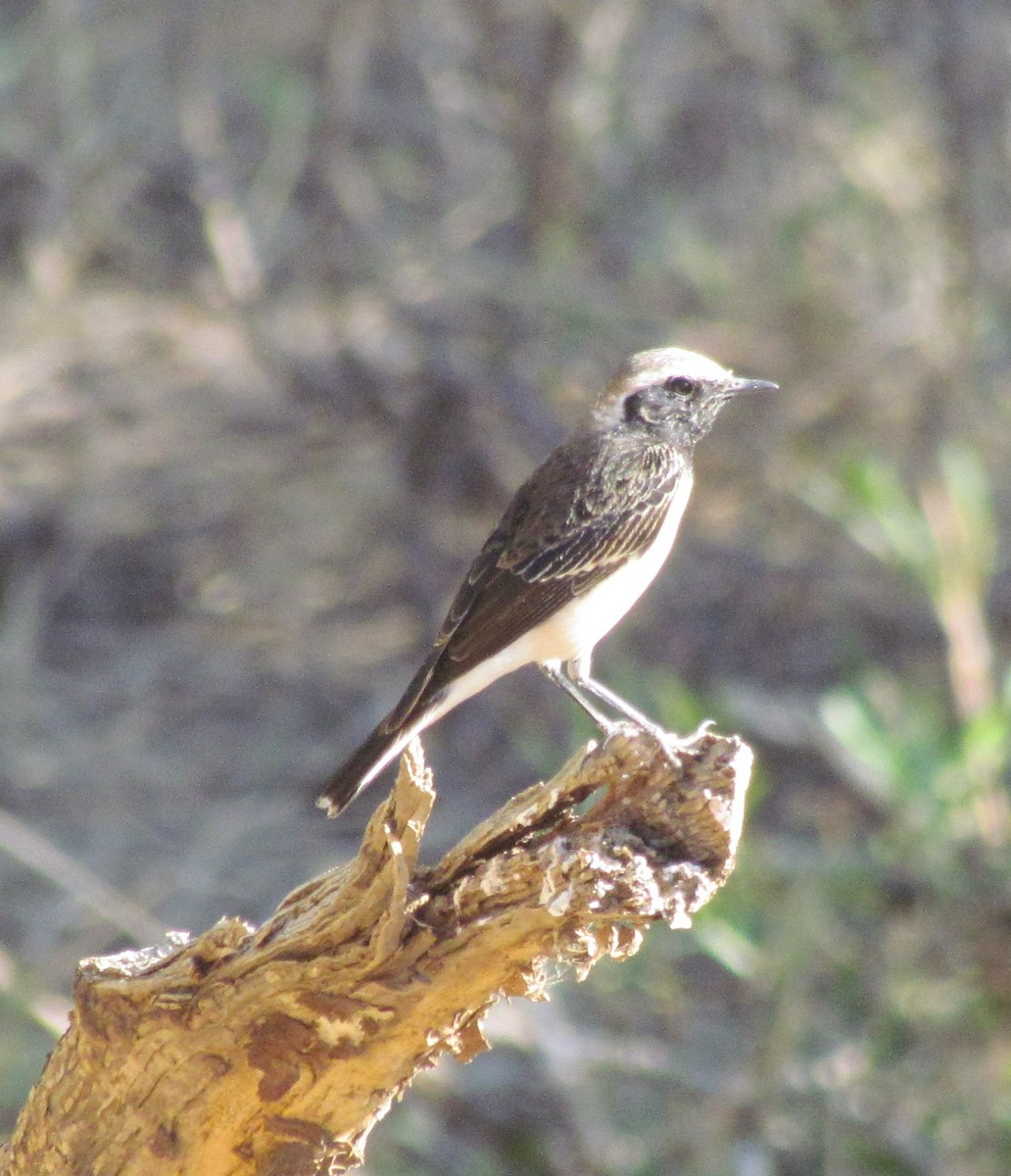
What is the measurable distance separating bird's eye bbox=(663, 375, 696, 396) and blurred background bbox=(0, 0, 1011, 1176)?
9.17 feet

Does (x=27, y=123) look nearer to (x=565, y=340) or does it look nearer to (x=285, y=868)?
(x=565, y=340)

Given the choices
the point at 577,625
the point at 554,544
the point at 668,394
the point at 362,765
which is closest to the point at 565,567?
the point at 554,544

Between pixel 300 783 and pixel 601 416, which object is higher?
pixel 300 783

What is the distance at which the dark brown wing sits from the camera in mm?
6215

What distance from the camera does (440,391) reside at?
11.5 m

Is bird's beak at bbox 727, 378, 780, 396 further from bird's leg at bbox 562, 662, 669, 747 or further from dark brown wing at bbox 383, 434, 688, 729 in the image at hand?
bird's leg at bbox 562, 662, 669, 747

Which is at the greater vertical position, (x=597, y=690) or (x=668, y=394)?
(x=668, y=394)

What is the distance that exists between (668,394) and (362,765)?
6.37ft

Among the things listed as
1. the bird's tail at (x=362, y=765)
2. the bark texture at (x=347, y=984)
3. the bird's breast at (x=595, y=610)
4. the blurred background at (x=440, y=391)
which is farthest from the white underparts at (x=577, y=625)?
the blurred background at (x=440, y=391)

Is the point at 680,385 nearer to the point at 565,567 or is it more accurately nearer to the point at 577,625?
the point at 565,567

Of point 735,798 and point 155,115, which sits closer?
point 735,798

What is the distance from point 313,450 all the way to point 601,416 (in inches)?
217

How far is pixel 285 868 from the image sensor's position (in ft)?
35.6

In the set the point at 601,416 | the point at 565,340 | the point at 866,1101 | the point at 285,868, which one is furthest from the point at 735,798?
the point at 565,340
